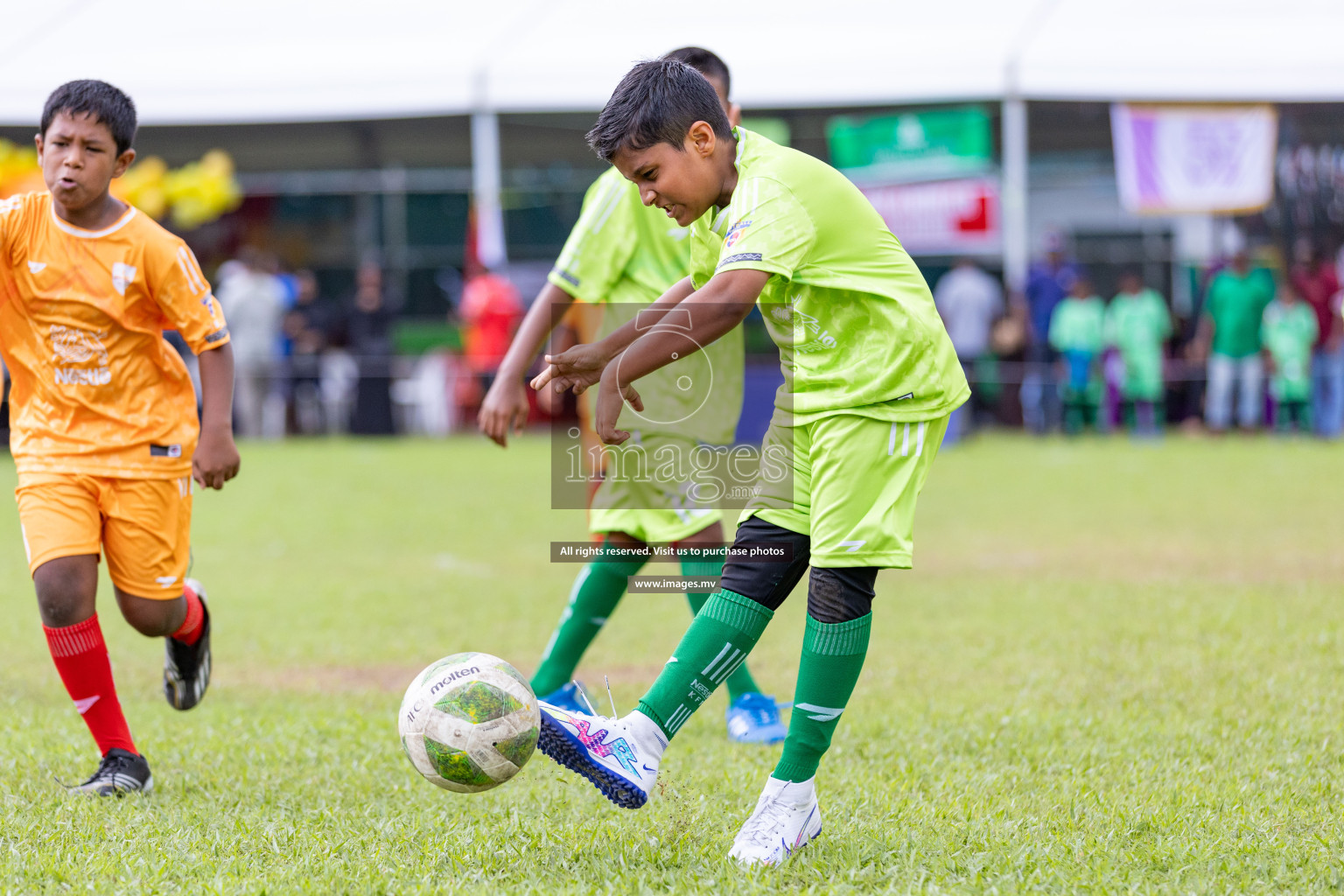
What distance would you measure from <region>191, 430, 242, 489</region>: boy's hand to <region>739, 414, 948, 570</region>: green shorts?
1740 millimetres

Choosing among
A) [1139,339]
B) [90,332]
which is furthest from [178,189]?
[90,332]

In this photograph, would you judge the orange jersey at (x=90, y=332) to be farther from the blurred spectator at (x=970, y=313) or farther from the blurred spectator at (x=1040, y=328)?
the blurred spectator at (x=1040, y=328)

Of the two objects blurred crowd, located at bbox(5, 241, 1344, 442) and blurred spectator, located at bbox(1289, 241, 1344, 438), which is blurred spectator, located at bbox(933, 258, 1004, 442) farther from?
blurred spectator, located at bbox(1289, 241, 1344, 438)

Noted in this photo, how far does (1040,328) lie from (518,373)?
47.2 ft

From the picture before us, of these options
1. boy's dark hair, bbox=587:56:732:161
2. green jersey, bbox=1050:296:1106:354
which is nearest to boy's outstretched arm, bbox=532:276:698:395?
boy's dark hair, bbox=587:56:732:161

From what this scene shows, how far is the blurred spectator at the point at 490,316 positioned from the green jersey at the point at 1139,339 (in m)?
7.34

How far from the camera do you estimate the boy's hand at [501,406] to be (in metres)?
4.43

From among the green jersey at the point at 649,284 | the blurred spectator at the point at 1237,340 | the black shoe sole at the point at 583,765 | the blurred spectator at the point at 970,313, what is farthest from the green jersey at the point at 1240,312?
the black shoe sole at the point at 583,765

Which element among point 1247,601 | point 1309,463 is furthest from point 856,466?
point 1309,463

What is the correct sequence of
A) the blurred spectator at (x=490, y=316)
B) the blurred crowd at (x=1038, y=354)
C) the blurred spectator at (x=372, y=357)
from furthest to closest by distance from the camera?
the blurred spectator at (x=372, y=357) < the blurred spectator at (x=490, y=316) < the blurred crowd at (x=1038, y=354)

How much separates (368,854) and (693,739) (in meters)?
1.52

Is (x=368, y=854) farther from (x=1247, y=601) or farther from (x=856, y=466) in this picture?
(x=1247, y=601)

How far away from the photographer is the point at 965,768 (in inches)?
166

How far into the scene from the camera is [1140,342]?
17344mm
